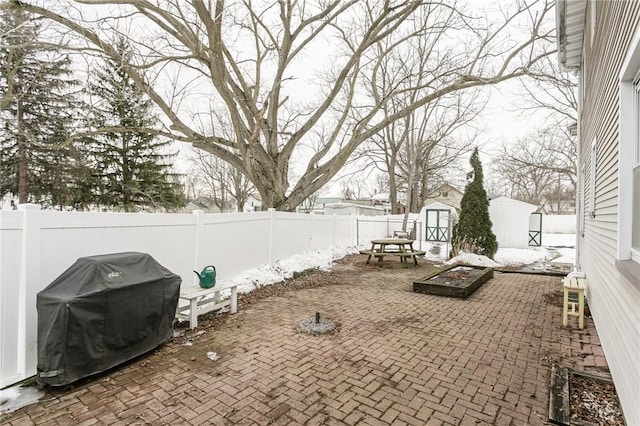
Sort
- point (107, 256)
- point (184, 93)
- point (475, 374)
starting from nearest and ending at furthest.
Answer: point (475, 374), point (107, 256), point (184, 93)

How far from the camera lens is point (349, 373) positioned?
3301 mm

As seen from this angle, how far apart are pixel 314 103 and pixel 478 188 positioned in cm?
790

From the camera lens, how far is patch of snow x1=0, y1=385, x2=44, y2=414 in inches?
107

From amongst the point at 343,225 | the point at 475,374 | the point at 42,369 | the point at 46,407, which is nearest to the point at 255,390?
the point at 46,407

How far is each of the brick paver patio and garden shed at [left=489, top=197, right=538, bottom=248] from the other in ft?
37.5

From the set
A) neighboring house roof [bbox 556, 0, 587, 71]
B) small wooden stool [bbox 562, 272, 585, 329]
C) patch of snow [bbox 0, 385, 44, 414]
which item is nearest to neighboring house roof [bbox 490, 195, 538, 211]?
neighboring house roof [bbox 556, 0, 587, 71]

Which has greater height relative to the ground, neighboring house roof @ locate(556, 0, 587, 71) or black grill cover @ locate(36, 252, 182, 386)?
neighboring house roof @ locate(556, 0, 587, 71)

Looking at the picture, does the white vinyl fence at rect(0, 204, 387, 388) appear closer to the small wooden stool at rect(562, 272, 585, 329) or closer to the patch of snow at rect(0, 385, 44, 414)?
the patch of snow at rect(0, 385, 44, 414)

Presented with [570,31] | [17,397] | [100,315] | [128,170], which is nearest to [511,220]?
[570,31]

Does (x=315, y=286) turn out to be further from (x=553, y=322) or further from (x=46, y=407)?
(x=46, y=407)

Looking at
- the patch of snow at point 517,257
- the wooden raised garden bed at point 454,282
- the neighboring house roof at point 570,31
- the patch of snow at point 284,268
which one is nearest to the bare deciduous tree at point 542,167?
the patch of snow at point 517,257

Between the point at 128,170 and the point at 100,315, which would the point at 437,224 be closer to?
the point at 128,170

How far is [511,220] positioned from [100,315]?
17049 millimetres

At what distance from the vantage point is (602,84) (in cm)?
414
